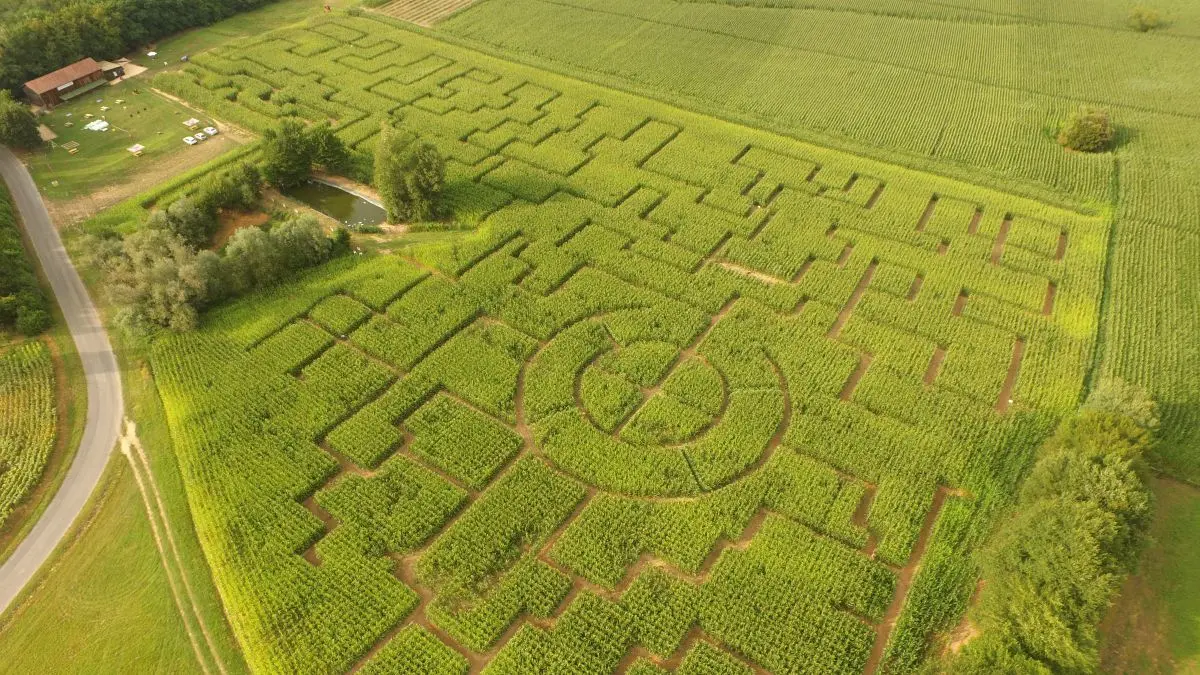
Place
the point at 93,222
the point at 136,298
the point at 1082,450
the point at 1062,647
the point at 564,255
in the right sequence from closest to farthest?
the point at 1062,647
the point at 1082,450
the point at 136,298
the point at 564,255
the point at 93,222

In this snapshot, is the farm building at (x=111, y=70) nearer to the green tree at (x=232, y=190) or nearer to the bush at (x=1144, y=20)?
the green tree at (x=232, y=190)

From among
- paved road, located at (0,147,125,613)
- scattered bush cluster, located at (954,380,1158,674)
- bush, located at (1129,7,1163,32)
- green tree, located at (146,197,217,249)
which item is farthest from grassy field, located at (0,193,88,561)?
bush, located at (1129,7,1163,32)

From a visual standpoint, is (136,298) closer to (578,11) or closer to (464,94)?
(464,94)

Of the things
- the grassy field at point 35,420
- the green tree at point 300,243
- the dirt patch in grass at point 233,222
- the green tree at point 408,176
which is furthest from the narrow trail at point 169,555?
the green tree at point 408,176

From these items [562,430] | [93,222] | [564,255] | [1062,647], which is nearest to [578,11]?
[564,255]

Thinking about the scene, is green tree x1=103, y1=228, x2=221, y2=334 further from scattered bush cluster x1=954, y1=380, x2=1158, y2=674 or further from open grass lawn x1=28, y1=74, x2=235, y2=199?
scattered bush cluster x1=954, y1=380, x2=1158, y2=674

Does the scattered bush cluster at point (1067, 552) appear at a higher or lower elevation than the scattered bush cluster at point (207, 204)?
lower
